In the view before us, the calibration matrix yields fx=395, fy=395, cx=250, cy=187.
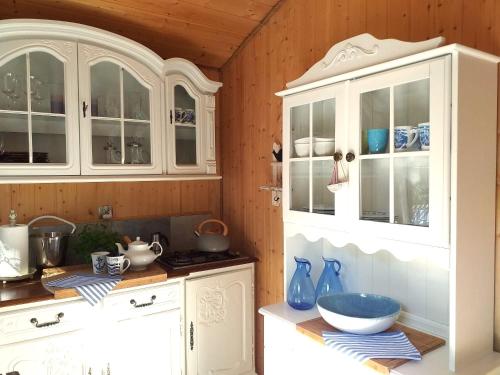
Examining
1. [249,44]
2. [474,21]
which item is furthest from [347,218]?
[249,44]

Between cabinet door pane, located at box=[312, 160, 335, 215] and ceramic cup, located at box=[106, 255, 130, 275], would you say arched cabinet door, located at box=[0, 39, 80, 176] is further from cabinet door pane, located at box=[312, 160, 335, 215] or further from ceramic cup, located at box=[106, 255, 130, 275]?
cabinet door pane, located at box=[312, 160, 335, 215]

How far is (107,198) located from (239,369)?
1.34m

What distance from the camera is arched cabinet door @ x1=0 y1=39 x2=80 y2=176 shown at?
1.92 metres

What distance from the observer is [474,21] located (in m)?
1.46

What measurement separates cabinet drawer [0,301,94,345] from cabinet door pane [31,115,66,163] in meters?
0.73

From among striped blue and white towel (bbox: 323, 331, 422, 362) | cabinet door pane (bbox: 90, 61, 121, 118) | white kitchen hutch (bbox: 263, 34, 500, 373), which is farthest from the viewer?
cabinet door pane (bbox: 90, 61, 121, 118)

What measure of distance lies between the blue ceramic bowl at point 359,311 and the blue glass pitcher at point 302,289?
6.0 inches

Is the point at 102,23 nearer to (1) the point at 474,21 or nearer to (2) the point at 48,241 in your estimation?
(2) the point at 48,241

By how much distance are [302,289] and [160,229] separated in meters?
1.12

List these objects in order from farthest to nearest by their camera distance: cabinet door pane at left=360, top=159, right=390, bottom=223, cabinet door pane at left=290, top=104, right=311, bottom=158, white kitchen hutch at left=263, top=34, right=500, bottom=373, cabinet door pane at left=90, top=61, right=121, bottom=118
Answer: cabinet door pane at left=90, top=61, right=121, bottom=118, cabinet door pane at left=290, top=104, right=311, bottom=158, cabinet door pane at left=360, top=159, right=390, bottom=223, white kitchen hutch at left=263, top=34, right=500, bottom=373

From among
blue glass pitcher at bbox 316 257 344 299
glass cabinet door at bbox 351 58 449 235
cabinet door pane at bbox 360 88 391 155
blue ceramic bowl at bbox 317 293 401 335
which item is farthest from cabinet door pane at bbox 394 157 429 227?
blue glass pitcher at bbox 316 257 344 299

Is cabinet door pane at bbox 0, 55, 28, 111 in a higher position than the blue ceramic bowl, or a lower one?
higher

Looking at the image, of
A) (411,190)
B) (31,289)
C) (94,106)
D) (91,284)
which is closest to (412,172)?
(411,190)

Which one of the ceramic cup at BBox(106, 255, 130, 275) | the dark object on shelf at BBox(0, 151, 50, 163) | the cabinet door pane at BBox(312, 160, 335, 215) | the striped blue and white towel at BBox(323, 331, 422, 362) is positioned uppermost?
the dark object on shelf at BBox(0, 151, 50, 163)
